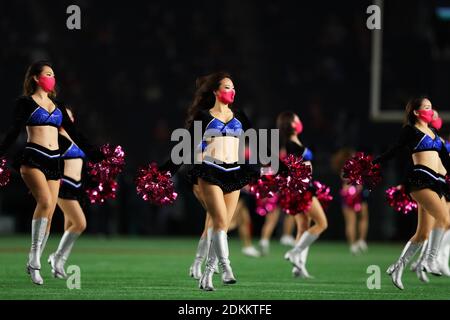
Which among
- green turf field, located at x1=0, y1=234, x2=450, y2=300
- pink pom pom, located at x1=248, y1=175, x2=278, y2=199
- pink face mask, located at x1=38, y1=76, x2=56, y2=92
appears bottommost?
green turf field, located at x1=0, y1=234, x2=450, y2=300

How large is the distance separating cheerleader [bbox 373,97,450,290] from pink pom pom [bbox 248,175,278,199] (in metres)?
1.05

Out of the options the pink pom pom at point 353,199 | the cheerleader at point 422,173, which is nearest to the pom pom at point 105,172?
the cheerleader at point 422,173

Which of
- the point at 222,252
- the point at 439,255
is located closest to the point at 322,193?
the point at 439,255

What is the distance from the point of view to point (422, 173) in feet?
33.5

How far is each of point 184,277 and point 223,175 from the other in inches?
106

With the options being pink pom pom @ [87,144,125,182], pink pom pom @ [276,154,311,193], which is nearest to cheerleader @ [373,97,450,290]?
pink pom pom @ [276,154,311,193]

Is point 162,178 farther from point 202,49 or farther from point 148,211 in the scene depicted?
point 202,49

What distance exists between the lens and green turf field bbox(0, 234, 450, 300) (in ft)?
31.7

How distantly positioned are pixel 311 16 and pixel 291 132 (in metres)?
13.3

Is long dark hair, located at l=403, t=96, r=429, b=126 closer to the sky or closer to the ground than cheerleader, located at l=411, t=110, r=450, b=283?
closer to the sky

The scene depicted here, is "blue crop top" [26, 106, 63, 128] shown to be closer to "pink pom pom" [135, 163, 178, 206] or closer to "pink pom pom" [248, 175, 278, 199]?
"pink pom pom" [135, 163, 178, 206]

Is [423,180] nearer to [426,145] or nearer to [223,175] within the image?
[426,145]

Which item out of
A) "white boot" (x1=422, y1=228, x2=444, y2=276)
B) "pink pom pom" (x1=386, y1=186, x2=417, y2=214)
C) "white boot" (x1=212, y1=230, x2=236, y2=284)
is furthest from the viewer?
"pink pom pom" (x1=386, y1=186, x2=417, y2=214)
